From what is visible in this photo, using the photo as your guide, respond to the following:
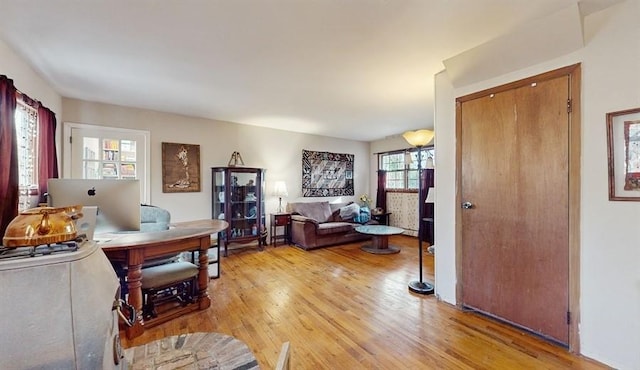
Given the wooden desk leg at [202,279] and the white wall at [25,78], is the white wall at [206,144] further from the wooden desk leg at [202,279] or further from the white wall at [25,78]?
the wooden desk leg at [202,279]

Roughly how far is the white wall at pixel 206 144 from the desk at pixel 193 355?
11.8ft

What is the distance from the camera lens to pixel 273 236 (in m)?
5.07

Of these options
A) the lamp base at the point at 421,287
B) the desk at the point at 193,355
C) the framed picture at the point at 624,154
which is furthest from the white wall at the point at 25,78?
the framed picture at the point at 624,154

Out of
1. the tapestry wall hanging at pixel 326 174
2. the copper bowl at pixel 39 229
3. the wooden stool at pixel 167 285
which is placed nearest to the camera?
the copper bowl at pixel 39 229

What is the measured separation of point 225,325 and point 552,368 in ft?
7.59

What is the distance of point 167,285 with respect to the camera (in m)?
2.28

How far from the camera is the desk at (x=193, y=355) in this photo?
83cm

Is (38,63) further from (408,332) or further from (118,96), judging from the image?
(408,332)

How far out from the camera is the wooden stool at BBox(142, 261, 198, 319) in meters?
2.23

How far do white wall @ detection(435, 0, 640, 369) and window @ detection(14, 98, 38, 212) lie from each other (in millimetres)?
4250

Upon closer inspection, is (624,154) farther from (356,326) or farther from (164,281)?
(164,281)

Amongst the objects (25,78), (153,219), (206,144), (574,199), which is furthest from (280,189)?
(574,199)

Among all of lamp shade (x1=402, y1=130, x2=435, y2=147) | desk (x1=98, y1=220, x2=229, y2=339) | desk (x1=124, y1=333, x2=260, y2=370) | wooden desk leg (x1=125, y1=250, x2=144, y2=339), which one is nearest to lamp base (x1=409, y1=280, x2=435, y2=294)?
lamp shade (x1=402, y1=130, x2=435, y2=147)

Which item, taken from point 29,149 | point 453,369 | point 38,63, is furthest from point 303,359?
point 38,63
